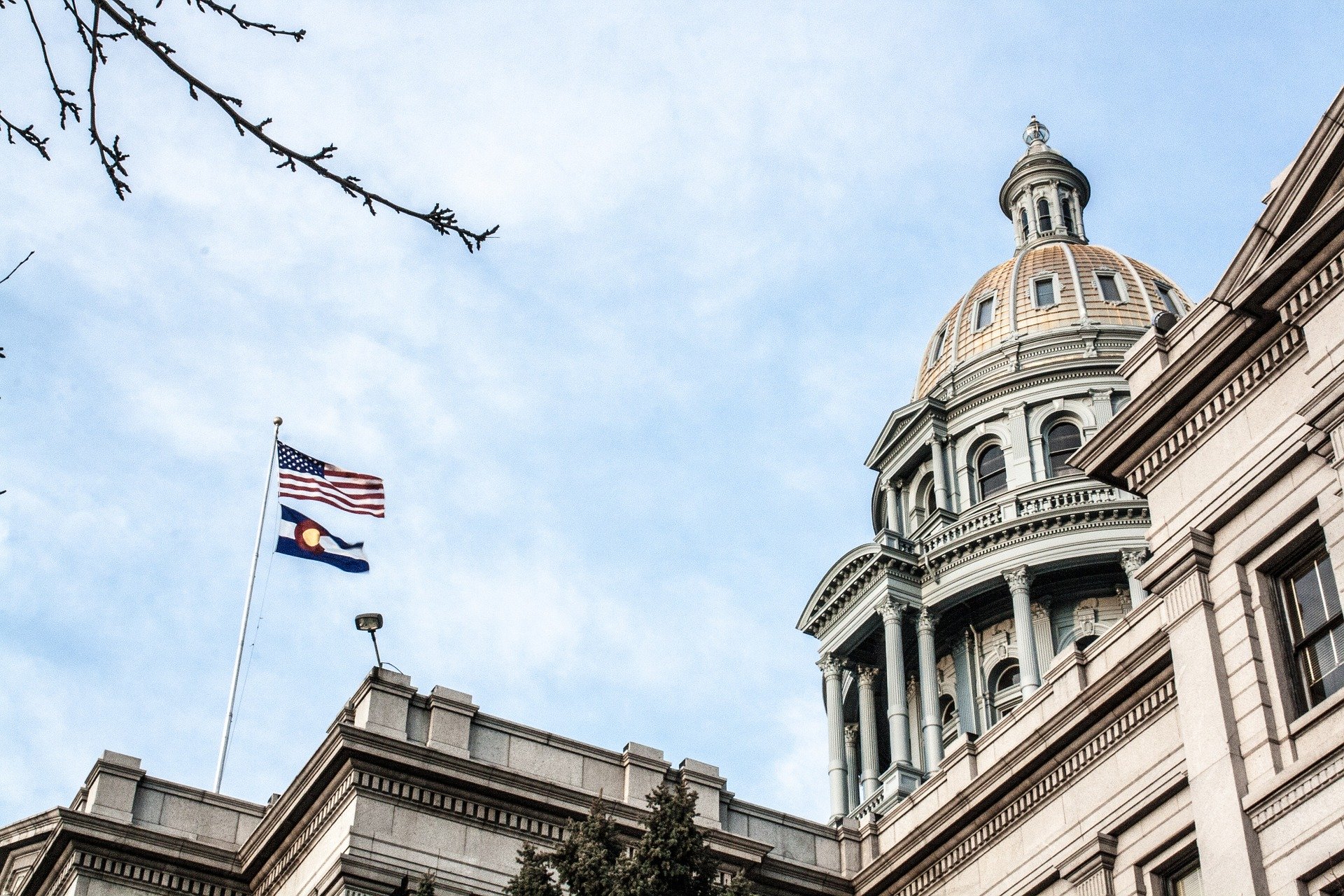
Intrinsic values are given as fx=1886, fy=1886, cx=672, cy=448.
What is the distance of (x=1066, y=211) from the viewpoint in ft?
236

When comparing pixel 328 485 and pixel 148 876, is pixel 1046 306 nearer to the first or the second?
pixel 328 485

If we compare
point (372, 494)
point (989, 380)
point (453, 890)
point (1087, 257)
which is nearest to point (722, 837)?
point (453, 890)

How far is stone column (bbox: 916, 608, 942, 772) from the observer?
52.9 metres

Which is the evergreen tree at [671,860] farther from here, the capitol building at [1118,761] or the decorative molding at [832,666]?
the decorative molding at [832,666]

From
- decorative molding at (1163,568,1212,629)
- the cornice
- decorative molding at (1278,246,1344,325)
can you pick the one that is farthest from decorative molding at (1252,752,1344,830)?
decorative molding at (1278,246,1344,325)

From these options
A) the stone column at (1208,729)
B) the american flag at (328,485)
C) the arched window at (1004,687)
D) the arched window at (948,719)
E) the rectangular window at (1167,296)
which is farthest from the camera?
the rectangular window at (1167,296)

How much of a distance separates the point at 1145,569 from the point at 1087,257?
44.7 m

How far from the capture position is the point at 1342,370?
19578 mm

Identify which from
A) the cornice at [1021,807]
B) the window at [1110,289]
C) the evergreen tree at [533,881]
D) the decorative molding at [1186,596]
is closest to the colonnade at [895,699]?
the window at [1110,289]

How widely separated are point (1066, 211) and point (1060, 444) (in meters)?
16.9

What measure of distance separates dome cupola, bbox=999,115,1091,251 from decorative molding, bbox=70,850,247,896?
48.3 m

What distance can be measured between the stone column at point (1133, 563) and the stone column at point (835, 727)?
29.8ft

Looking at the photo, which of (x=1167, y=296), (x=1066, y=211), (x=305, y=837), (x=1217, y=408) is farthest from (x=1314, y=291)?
(x=1066, y=211)

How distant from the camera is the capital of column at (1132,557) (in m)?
51.8
